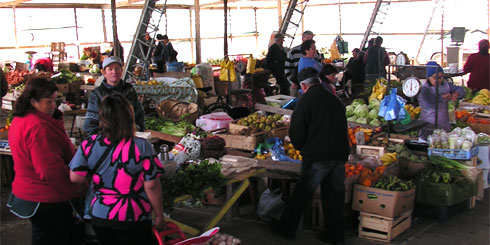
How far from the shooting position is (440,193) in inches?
213

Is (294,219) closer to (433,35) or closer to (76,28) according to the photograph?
(76,28)

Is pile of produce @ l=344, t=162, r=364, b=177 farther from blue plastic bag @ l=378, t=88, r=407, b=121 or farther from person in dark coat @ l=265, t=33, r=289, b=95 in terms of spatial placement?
person in dark coat @ l=265, t=33, r=289, b=95

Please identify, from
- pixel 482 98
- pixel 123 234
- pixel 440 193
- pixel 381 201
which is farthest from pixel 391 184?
pixel 482 98

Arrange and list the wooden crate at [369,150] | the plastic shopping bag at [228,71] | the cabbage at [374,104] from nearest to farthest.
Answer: the wooden crate at [369,150]
the cabbage at [374,104]
the plastic shopping bag at [228,71]

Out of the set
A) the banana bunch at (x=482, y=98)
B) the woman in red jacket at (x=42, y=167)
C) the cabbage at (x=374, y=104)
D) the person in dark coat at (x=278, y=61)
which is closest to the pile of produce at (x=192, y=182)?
the woman in red jacket at (x=42, y=167)

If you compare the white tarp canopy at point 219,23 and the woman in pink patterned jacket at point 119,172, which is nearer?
the woman in pink patterned jacket at point 119,172

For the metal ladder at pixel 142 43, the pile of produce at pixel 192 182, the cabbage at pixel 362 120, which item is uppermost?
the metal ladder at pixel 142 43

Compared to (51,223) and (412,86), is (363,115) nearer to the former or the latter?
(412,86)

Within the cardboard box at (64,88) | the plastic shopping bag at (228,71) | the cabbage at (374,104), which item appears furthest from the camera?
the cardboard box at (64,88)

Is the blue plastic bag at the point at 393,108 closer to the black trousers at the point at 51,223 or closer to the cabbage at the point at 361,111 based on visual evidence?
the cabbage at the point at 361,111

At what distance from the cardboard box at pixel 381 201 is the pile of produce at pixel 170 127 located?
8.62ft

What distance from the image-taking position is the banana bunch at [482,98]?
29.6 ft

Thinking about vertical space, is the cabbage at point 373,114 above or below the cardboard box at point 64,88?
below

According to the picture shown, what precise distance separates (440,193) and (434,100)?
1.61 m
